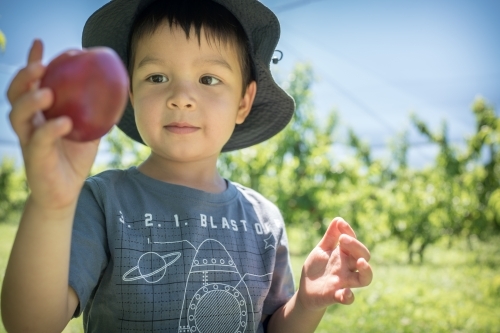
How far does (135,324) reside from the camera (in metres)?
1.09

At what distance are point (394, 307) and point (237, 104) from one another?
2.60 metres

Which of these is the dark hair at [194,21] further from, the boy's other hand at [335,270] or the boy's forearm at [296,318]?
the boy's forearm at [296,318]

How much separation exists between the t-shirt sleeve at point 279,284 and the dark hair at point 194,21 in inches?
19.8

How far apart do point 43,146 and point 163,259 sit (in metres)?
0.51

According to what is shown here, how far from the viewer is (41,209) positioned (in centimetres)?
78

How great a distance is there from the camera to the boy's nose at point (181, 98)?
1.17m

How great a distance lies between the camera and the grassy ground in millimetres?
3098

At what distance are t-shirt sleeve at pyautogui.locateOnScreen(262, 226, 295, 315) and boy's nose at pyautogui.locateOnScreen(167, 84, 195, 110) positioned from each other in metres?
0.47

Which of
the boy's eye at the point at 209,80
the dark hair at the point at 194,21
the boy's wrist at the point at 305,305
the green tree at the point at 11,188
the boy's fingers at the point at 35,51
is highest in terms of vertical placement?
the dark hair at the point at 194,21

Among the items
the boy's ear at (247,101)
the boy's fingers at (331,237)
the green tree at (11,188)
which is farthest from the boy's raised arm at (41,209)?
the green tree at (11,188)

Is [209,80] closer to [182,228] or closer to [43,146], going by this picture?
[182,228]

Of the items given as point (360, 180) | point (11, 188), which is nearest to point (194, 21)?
point (360, 180)

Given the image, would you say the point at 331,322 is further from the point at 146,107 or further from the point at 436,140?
the point at 436,140

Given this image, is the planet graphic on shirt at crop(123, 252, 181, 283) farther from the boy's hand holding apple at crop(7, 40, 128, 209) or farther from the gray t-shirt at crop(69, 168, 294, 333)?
the boy's hand holding apple at crop(7, 40, 128, 209)
